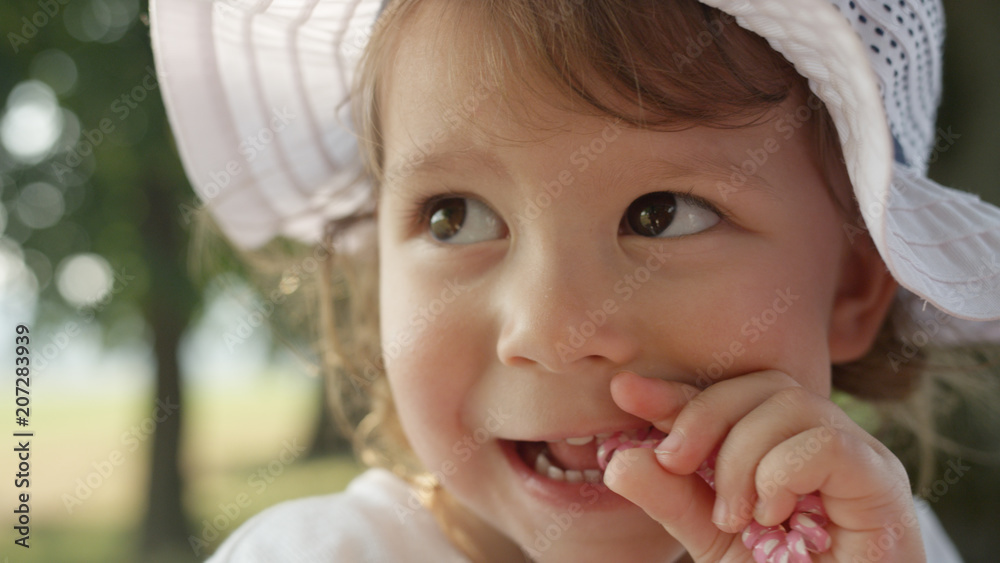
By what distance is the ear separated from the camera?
125 cm

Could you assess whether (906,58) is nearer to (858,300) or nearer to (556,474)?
(858,300)

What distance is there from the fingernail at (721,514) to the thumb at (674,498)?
4 cm

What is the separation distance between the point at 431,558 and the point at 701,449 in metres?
0.57

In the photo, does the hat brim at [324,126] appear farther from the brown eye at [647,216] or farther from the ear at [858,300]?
the brown eye at [647,216]

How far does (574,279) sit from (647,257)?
4.6 inches

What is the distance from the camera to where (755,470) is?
895mm

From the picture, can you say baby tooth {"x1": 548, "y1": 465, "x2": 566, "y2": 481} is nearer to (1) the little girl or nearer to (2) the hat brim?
(1) the little girl

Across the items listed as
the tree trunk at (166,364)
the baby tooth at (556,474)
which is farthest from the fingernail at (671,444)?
the tree trunk at (166,364)

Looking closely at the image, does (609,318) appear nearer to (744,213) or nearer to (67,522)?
(744,213)

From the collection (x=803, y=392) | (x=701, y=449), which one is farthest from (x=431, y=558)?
(x=803, y=392)

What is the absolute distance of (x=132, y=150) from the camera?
11.5 feet

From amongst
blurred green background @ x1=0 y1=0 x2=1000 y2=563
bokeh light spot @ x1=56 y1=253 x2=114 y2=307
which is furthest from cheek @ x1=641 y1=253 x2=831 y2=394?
bokeh light spot @ x1=56 y1=253 x2=114 y2=307

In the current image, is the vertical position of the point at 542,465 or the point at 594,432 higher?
the point at 594,432

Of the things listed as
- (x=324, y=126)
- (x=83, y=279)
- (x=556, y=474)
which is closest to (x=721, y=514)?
(x=556, y=474)
